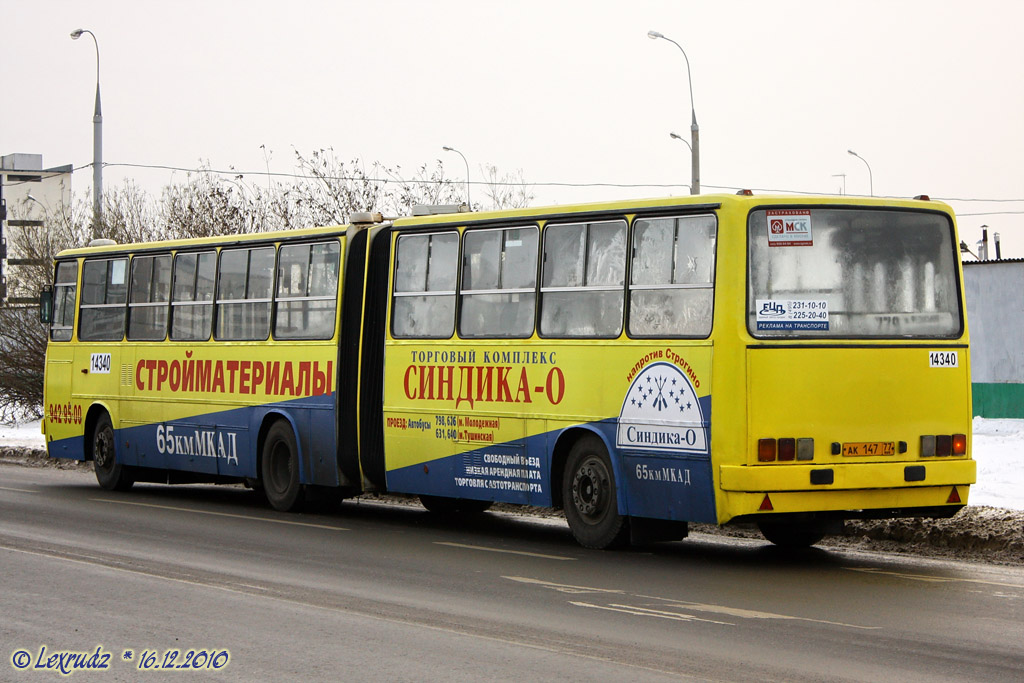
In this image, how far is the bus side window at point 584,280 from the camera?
41.4 ft

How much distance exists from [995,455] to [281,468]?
10733 millimetres

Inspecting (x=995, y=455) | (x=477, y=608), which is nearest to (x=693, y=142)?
(x=995, y=455)

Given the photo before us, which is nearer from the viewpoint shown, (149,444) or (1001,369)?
(149,444)

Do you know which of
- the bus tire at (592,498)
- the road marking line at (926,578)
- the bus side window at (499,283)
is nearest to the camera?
the road marking line at (926,578)

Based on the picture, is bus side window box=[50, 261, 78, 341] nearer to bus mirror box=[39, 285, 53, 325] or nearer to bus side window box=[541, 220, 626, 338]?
bus mirror box=[39, 285, 53, 325]

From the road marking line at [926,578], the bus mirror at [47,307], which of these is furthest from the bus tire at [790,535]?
the bus mirror at [47,307]

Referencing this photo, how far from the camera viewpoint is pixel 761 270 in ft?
38.0

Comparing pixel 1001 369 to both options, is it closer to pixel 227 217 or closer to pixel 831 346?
pixel 227 217

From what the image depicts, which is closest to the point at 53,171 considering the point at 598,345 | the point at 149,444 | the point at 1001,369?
the point at 1001,369

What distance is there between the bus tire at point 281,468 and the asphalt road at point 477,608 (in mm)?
1655

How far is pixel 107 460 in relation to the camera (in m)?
19.8

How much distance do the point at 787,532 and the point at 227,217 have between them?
24076mm

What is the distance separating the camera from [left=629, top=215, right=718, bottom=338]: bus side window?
11773mm

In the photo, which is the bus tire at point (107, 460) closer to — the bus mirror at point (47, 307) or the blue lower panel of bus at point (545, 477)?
the bus mirror at point (47, 307)
